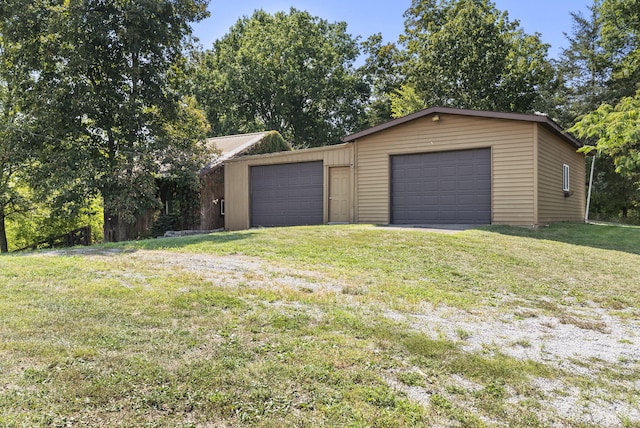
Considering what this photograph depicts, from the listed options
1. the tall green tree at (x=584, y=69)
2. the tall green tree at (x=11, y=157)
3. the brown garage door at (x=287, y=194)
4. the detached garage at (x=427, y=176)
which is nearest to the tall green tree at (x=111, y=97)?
the tall green tree at (x=11, y=157)

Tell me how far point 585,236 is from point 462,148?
3516 mm

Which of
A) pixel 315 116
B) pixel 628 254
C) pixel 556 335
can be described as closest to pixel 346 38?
pixel 315 116

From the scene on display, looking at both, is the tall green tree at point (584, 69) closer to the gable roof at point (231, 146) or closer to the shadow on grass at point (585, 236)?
Result: the shadow on grass at point (585, 236)

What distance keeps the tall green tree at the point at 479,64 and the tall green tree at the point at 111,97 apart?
14785 millimetres

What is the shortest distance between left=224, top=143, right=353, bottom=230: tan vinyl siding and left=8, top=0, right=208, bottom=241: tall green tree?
5.27ft

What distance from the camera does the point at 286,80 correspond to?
1077 inches

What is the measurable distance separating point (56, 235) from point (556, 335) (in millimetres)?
17448

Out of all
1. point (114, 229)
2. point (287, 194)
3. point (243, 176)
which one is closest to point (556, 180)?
point (287, 194)

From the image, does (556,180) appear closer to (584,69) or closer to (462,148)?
(462,148)

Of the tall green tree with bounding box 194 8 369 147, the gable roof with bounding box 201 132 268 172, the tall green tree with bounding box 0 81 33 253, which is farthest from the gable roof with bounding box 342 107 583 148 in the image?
the tall green tree with bounding box 194 8 369 147

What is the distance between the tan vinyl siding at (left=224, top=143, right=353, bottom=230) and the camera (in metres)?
13.4

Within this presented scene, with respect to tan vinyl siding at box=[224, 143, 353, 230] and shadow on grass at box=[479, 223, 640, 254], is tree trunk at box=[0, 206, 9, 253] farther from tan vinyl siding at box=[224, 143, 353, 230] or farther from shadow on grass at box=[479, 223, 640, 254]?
shadow on grass at box=[479, 223, 640, 254]

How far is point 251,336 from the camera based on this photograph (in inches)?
124

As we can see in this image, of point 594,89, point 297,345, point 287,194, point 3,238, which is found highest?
point 594,89
